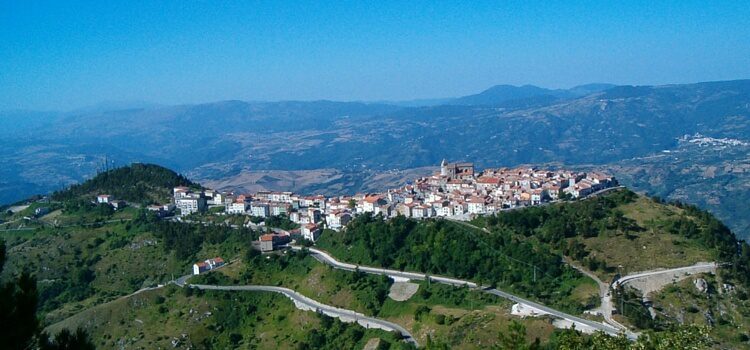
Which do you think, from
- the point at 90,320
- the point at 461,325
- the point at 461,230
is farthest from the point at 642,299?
the point at 90,320

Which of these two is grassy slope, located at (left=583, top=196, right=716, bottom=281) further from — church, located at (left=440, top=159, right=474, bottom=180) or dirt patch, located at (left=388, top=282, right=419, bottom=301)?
church, located at (left=440, top=159, right=474, bottom=180)

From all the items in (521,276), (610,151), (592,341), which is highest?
(592,341)

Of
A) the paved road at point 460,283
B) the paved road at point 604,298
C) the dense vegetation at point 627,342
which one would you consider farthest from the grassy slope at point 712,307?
the dense vegetation at point 627,342

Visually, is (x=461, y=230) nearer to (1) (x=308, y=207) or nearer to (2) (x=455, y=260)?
(2) (x=455, y=260)

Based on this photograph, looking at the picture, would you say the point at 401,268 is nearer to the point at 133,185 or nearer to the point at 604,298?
the point at 604,298

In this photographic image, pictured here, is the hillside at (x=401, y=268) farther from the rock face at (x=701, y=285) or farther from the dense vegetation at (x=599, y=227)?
the rock face at (x=701, y=285)

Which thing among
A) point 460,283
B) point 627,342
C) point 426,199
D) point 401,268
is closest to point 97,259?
point 401,268
